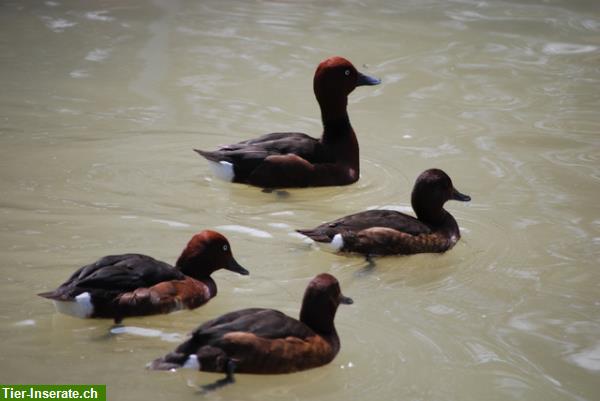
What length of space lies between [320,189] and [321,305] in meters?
2.82

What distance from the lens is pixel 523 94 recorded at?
10930 mm

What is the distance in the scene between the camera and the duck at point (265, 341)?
5.42 metres

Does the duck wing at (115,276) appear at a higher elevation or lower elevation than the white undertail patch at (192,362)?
higher

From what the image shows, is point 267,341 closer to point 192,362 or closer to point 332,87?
point 192,362

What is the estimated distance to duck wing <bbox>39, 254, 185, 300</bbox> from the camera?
5.95 m

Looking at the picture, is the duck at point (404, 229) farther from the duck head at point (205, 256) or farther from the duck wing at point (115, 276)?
the duck wing at point (115, 276)

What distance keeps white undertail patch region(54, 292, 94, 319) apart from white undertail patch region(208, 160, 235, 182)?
2.68 meters

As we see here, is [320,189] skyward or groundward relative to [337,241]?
groundward

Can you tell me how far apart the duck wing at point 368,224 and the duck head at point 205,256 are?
780 mm

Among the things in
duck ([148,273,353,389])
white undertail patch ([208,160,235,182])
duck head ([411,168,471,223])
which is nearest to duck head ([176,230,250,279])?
duck ([148,273,353,389])

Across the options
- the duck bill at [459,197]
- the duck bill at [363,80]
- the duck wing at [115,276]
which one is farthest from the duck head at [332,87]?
the duck wing at [115,276]

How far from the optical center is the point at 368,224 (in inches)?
285

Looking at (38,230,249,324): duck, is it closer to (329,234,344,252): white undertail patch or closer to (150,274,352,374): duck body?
(150,274,352,374): duck body

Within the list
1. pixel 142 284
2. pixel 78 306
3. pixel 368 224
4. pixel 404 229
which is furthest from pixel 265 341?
pixel 404 229
